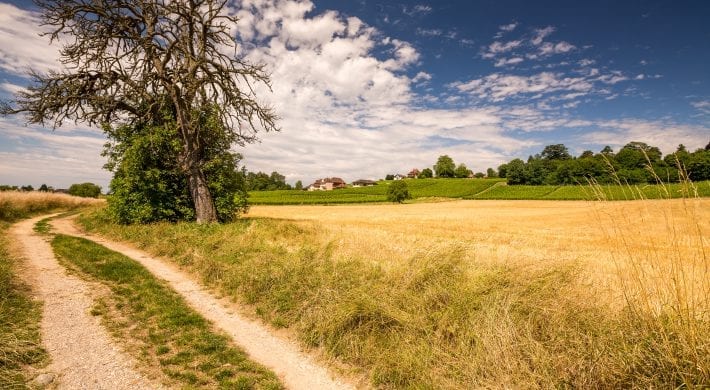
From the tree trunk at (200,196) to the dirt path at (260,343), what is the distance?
8.18m

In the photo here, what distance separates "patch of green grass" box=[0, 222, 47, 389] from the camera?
14.1 ft

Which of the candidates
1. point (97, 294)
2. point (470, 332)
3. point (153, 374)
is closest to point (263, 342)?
point (153, 374)

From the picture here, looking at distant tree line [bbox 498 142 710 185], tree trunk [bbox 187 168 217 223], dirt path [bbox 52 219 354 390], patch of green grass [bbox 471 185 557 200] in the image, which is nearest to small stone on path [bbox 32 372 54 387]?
dirt path [bbox 52 219 354 390]

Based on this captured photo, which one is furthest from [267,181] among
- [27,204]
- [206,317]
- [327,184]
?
[206,317]

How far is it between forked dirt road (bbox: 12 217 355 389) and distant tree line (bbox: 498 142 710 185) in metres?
5.02

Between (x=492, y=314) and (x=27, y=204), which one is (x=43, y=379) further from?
(x=27, y=204)

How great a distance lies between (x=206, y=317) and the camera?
681cm

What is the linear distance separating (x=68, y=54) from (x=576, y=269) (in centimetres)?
2131

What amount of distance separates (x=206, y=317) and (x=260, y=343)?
5.28 feet

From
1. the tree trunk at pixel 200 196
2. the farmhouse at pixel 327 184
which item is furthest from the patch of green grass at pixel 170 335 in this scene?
the farmhouse at pixel 327 184

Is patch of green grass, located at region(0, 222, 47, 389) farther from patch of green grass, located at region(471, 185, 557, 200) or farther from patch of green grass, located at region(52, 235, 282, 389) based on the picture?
patch of green grass, located at region(471, 185, 557, 200)

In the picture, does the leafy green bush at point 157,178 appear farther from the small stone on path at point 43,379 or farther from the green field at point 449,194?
the green field at point 449,194

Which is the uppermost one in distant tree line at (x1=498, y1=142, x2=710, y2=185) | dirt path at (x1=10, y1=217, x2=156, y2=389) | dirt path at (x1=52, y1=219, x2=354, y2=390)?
distant tree line at (x1=498, y1=142, x2=710, y2=185)

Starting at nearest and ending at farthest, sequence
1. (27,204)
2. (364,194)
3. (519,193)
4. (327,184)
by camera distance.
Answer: (27,204) → (519,193) → (364,194) → (327,184)
